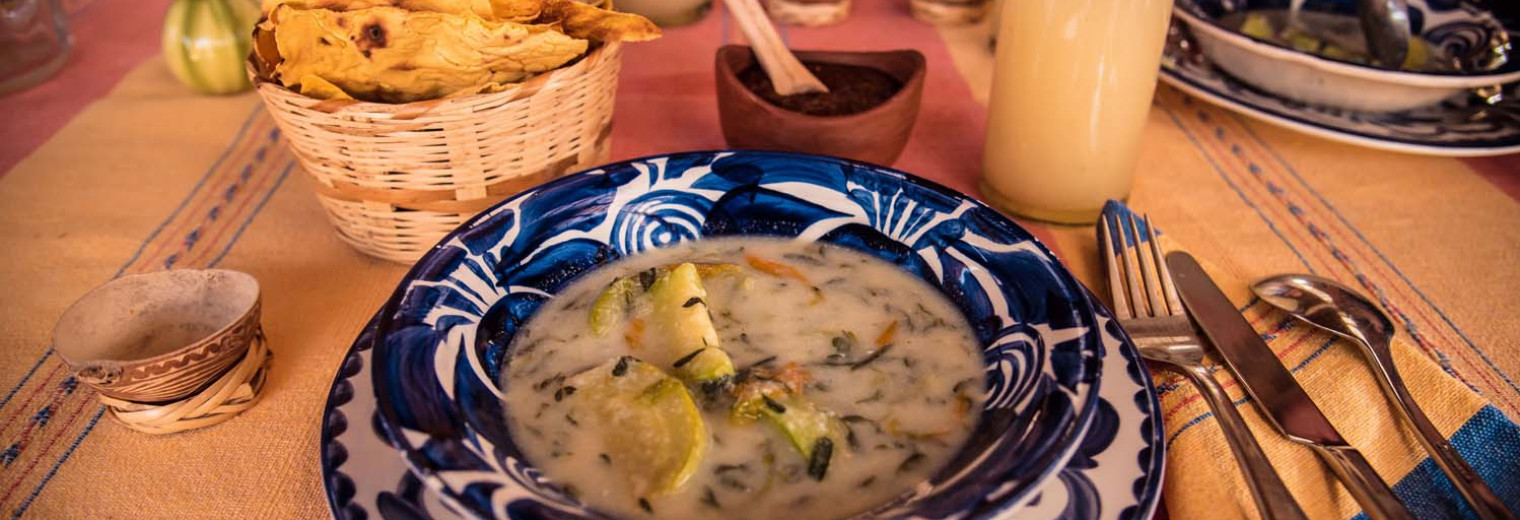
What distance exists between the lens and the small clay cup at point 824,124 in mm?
1260

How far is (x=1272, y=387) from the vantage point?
95cm

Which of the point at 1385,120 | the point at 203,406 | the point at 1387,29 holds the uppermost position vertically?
the point at 1387,29

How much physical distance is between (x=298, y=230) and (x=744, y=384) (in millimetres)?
817

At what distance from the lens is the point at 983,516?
669 mm

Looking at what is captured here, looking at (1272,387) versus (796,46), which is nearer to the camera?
(1272,387)

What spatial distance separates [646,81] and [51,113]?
1.04 meters

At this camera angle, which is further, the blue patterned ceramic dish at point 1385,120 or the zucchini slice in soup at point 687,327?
the blue patterned ceramic dish at point 1385,120

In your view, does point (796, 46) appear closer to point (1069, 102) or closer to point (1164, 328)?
point (1069, 102)

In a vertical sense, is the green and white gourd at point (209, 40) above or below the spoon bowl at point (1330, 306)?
below

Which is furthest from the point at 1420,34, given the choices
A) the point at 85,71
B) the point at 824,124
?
the point at 85,71

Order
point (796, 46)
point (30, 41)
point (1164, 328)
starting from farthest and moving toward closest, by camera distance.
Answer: point (796, 46), point (30, 41), point (1164, 328)

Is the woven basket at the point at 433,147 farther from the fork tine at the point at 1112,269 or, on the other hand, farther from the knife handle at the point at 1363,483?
the knife handle at the point at 1363,483

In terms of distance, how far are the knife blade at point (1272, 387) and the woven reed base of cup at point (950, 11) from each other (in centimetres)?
101

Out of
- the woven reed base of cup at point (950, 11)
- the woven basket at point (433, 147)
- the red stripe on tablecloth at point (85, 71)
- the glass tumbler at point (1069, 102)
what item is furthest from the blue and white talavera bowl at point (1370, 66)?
the red stripe on tablecloth at point (85, 71)
